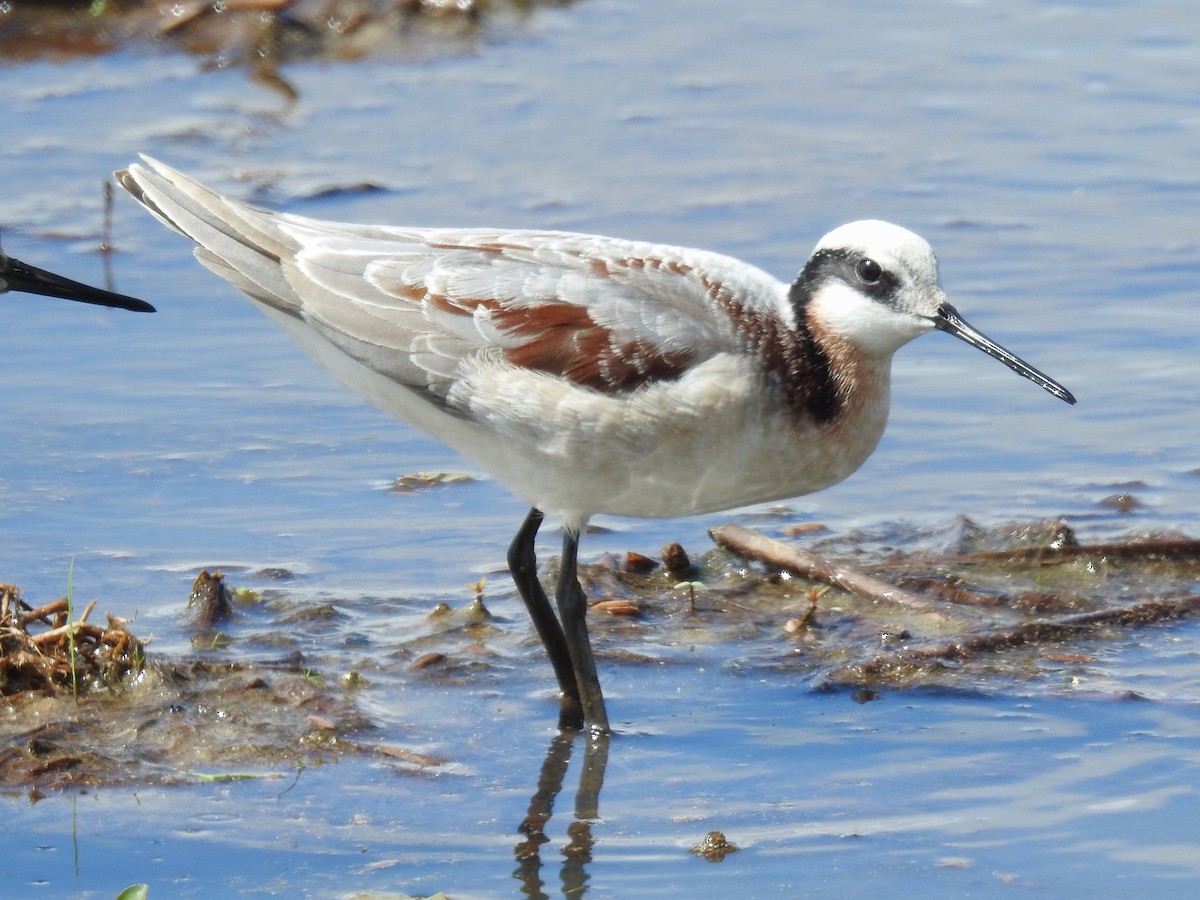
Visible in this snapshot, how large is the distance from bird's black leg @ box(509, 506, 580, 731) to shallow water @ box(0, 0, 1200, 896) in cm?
10

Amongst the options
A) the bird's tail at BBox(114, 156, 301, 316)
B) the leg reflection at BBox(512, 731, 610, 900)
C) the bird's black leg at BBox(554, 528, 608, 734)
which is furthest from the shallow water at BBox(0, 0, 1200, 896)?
the bird's tail at BBox(114, 156, 301, 316)

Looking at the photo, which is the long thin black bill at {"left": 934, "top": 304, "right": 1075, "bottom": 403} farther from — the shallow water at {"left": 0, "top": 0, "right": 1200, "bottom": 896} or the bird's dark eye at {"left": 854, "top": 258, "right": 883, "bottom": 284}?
the shallow water at {"left": 0, "top": 0, "right": 1200, "bottom": 896}

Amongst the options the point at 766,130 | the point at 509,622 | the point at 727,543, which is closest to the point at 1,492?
the point at 509,622

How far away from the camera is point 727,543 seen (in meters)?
7.60

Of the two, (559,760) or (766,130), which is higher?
(766,130)

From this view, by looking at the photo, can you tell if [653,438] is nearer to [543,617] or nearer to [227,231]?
[543,617]

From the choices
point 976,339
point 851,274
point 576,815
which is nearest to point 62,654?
point 576,815

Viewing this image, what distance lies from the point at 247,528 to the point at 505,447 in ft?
6.05

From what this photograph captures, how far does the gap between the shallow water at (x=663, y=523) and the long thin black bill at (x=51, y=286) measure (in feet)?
2.63

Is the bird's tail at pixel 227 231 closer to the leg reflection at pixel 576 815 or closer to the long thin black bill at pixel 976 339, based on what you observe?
the leg reflection at pixel 576 815

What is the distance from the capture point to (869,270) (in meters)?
6.30

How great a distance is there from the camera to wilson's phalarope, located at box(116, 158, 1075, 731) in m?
6.11

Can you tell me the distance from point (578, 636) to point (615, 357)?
0.97 meters

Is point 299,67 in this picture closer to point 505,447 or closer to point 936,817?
point 505,447
